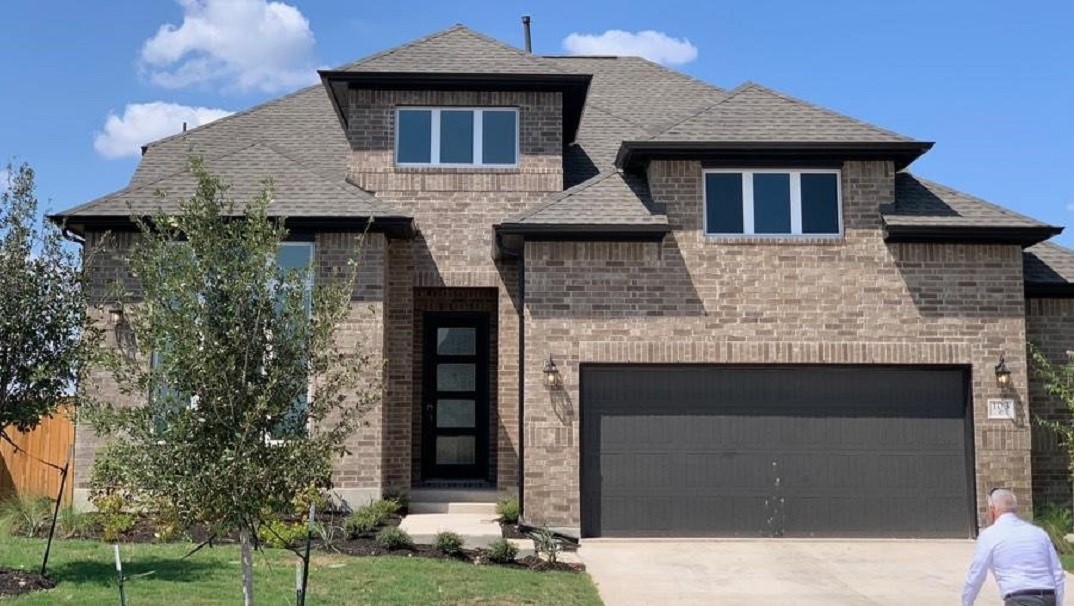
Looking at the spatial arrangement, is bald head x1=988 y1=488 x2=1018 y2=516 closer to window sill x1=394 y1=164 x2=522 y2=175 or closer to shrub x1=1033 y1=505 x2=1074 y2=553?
shrub x1=1033 y1=505 x2=1074 y2=553

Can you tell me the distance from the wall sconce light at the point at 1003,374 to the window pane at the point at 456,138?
810 cm

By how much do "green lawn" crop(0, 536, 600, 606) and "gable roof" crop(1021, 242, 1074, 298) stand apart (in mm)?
8199

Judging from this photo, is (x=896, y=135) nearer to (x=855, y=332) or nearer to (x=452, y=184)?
(x=855, y=332)

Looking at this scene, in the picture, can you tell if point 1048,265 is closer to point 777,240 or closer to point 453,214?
point 777,240

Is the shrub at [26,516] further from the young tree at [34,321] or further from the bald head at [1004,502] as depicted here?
the bald head at [1004,502]

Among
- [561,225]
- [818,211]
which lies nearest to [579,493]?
[561,225]

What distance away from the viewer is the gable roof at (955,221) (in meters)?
13.3

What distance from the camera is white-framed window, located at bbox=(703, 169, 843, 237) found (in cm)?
1369

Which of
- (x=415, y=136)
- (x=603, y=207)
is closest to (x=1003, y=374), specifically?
(x=603, y=207)

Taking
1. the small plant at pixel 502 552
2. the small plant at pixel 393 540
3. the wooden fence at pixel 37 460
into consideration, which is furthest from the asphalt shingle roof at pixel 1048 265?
the wooden fence at pixel 37 460

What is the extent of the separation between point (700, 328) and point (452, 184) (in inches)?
182

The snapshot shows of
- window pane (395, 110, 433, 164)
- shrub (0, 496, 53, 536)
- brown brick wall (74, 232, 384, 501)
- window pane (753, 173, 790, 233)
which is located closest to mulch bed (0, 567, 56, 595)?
shrub (0, 496, 53, 536)

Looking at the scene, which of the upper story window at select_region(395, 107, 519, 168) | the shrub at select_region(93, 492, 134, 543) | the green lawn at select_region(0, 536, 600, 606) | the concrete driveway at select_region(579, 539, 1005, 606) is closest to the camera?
the green lawn at select_region(0, 536, 600, 606)

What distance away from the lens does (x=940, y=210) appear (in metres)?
13.7
